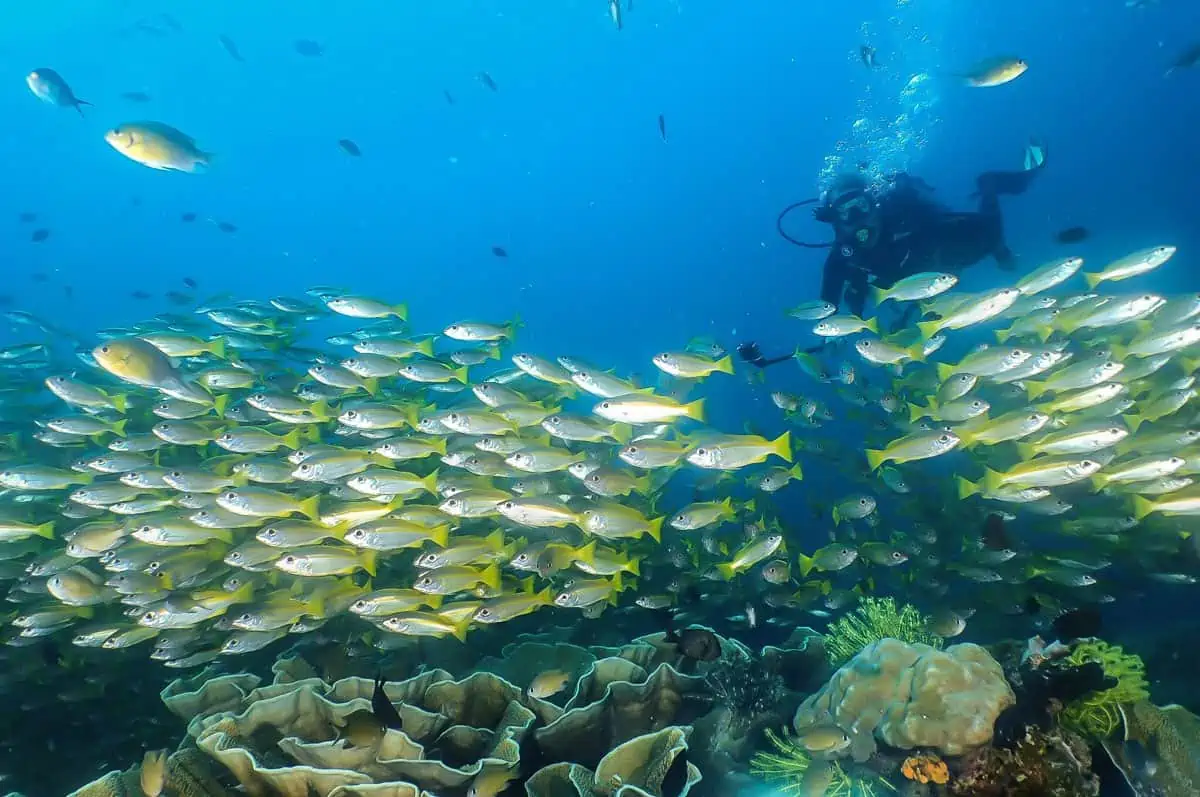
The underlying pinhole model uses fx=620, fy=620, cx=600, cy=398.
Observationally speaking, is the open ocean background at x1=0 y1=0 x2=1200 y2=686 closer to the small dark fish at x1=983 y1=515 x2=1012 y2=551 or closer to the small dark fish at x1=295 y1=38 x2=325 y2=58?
the small dark fish at x1=295 y1=38 x2=325 y2=58

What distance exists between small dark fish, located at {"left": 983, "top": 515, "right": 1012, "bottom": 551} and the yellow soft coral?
19.0 ft

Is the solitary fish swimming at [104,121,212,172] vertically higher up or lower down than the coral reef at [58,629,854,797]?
higher up

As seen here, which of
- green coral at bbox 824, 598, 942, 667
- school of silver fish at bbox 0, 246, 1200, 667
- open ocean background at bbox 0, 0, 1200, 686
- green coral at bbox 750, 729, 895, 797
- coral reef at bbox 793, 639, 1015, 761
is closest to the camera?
coral reef at bbox 793, 639, 1015, 761

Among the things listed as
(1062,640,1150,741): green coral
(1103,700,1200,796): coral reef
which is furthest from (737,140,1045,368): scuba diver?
(1103,700,1200,796): coral reef

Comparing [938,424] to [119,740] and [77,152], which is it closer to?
[119,740]

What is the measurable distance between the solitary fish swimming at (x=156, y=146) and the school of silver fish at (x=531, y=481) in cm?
200

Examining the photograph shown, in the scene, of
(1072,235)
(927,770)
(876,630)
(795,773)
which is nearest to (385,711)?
(795,773)

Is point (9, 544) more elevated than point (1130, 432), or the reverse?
point (1130, 432)

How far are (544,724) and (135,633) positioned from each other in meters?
4.27

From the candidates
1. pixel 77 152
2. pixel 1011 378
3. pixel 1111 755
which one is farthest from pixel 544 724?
pixel 77 152

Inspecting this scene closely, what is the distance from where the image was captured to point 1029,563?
8.00 meters

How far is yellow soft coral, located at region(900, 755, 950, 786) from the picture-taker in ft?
10.3

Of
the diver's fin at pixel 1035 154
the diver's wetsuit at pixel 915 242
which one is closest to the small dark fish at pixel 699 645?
the diver's wetsuit at pixel 915 242

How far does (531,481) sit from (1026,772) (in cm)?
494
